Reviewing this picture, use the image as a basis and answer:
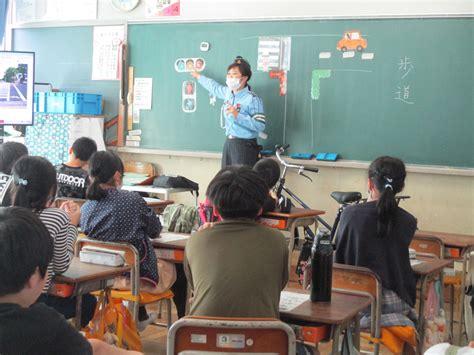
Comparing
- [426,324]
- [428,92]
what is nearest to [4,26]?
[428,92]

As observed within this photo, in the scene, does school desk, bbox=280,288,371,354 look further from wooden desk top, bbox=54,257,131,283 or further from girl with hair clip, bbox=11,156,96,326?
girl with hair clip, bbox=11,156,96,326

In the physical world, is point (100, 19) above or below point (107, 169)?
above

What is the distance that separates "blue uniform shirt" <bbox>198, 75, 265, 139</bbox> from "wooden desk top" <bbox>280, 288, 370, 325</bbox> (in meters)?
3.91

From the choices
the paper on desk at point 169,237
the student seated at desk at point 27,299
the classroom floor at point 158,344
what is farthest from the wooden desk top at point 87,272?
the student seated at desk at point 27,299

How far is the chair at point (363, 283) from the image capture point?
128 inches

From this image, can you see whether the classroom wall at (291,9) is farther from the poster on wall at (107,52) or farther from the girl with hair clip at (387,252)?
the girl with hair clip at (387,252)

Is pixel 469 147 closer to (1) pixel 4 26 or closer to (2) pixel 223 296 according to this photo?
(2) pixel 223 296

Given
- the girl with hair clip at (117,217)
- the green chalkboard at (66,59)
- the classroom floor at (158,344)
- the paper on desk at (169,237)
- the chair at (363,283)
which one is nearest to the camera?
the chair at (363,283)

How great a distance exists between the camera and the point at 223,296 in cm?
257

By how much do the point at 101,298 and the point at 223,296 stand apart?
1.14m

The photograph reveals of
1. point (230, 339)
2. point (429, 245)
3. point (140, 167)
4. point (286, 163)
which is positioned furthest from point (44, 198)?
point (140, 167)

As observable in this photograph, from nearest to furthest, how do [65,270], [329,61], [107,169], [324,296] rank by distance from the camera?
1. [324,296]
2. [65,270]
3. [107,169]
4. [329,61]

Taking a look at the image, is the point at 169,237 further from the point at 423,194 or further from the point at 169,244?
the point at 423,194

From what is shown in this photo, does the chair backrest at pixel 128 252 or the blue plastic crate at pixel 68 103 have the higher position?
the blue plastic crate at pixel 68 103
